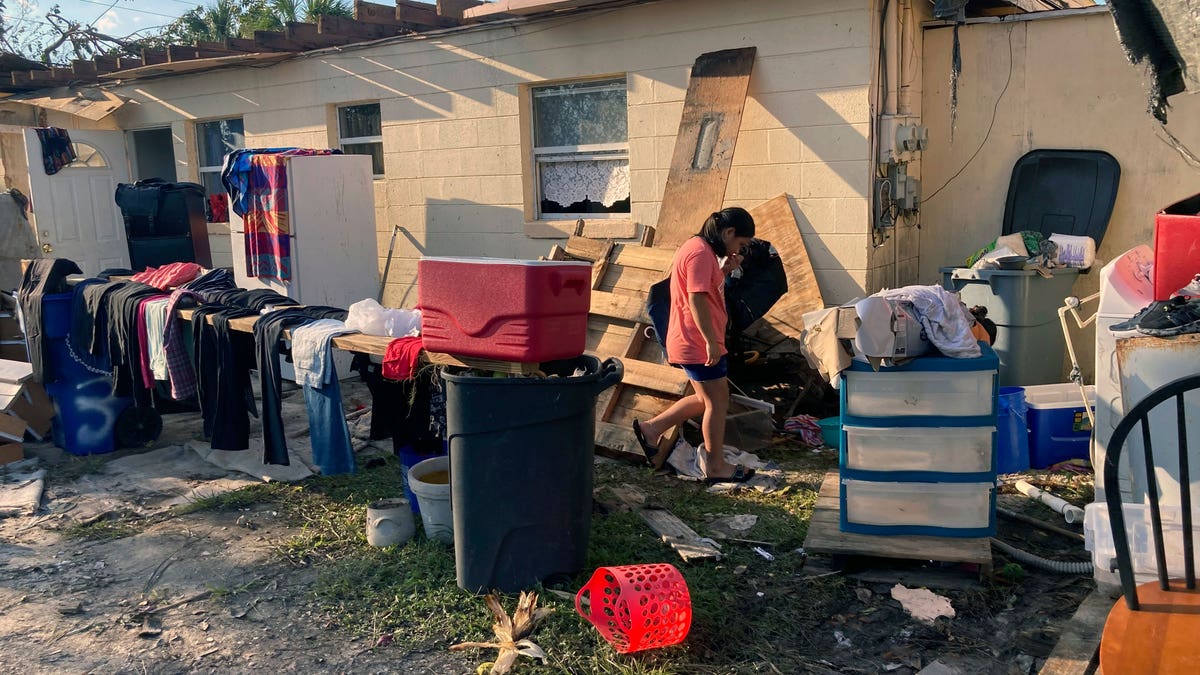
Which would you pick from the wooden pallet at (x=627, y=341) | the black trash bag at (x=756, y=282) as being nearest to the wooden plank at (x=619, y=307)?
the wooden pallet at (x=627, y=341)

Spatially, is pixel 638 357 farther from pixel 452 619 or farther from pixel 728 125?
pixel 452 619

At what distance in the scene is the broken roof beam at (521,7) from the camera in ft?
24.8

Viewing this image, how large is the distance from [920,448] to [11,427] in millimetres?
6149

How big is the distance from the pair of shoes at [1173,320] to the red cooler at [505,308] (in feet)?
7.52

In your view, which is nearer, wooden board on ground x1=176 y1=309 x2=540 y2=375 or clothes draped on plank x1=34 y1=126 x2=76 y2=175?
wooden board on ground x1=176 y1=309 x2=540 y2=375

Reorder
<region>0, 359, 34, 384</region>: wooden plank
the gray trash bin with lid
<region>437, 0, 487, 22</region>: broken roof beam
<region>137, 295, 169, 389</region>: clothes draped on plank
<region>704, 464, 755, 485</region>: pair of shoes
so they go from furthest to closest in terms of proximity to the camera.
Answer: <region>437, 0, 487, 22</region>: broken roof beam
<region>0, 359, 34, 384</region>: wooden plank
the gray trash bin with lid
<region>137, 295, 169, 389</region>: clothes draped on plank
<region>704, 464, 755, 485</region>: pair of shoes

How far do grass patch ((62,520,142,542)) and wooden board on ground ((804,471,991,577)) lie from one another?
3.76 metres

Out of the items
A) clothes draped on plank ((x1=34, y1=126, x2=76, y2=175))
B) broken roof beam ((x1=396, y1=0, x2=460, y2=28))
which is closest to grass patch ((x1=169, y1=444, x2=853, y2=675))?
broken roof beam ((x1=396, y1=0, x2=460, y2=28))

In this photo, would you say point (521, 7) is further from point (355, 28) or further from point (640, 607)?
point (640, 607)

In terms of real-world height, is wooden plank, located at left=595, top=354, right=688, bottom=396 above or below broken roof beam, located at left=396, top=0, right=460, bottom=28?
below

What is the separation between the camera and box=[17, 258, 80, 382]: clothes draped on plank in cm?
641

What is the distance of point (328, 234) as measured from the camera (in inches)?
349

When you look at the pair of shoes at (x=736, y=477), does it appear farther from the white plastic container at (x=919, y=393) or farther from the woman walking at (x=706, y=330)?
the white plastic container at (x=919, y=393)

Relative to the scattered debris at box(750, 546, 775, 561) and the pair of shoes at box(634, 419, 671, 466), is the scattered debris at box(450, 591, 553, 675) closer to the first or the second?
the scattered debris at box(750, 546, 775, 561)
